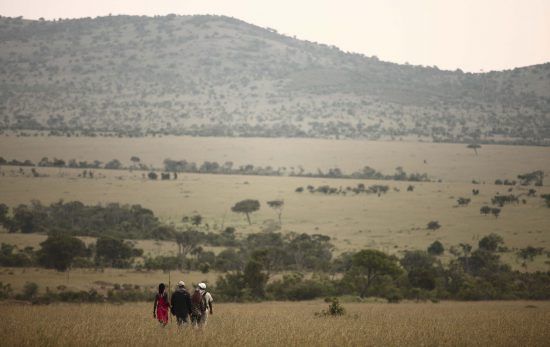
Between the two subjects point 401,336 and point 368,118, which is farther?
point 368,118

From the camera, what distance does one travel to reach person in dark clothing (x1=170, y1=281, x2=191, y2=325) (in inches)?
675

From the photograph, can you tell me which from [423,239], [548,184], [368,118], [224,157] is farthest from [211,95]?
[423,239]

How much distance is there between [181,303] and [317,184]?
7234cm

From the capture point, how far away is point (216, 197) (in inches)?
3086

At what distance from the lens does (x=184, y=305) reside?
17.2 m

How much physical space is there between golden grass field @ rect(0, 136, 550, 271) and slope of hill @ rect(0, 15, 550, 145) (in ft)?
48.9

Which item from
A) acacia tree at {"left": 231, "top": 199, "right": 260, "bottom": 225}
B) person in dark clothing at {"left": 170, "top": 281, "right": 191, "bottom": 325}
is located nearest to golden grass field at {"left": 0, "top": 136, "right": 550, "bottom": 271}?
acacia tree at {"left": 231, "top": 199, "right": 260, "bottom": 225}

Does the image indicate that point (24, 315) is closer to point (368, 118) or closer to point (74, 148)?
point (74, 148)

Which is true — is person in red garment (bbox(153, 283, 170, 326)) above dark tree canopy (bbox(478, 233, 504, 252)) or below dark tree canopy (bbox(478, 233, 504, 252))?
above

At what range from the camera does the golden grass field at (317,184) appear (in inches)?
2426

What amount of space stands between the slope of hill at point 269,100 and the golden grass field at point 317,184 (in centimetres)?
1491

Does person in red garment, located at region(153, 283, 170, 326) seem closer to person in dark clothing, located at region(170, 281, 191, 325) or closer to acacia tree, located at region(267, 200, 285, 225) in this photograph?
person in dark clothing, located at region(170, 281, 191, 325)

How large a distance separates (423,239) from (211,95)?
398 ft

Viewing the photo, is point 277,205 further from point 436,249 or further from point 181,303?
point 181,303
